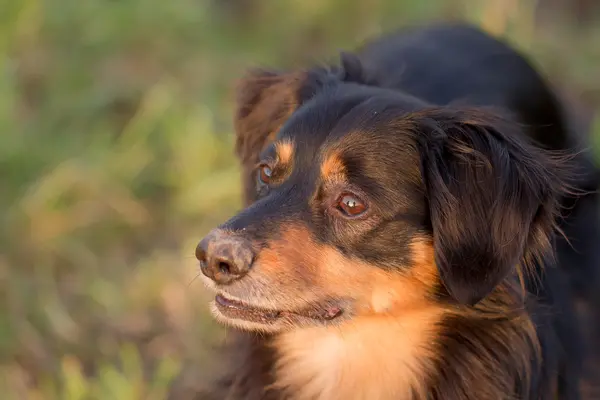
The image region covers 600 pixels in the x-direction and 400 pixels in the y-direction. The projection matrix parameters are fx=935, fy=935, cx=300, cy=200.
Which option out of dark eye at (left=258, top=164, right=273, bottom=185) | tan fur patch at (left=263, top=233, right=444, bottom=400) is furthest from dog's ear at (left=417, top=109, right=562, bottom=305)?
dark eye at (left=258, top=164, right=273, bottom=185)

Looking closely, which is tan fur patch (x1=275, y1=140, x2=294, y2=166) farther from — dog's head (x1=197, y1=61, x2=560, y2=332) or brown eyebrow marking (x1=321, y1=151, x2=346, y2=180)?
brown eyebrow marking (x1=321, y1=151, x2=346, y2=180)

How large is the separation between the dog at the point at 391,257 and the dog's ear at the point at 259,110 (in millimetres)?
24

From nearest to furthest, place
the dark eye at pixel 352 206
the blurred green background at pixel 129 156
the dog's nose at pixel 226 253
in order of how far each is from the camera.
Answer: the dog's nose at pixel 226 253 → the dark eye at pixel 352 206 → the blurred green background at pixel 129 156

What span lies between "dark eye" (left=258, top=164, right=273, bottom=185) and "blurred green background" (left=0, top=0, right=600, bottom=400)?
2.94ft

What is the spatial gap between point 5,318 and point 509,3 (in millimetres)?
3252

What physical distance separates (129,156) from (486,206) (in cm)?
244

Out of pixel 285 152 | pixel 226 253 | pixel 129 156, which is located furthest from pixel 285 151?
pixel 129 156

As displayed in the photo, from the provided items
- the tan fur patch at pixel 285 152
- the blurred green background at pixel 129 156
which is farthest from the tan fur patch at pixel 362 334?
the blurred green background at pixel 129 156

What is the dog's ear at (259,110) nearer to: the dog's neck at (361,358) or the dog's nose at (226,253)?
the dog's neck at (361,358)

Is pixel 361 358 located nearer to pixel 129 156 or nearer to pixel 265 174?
pixel 265 174

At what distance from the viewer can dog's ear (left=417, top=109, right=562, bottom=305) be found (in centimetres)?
248

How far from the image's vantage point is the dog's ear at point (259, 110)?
3.15 m

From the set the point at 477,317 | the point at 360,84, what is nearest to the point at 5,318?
the point at 360,84

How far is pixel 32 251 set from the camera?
412cm
